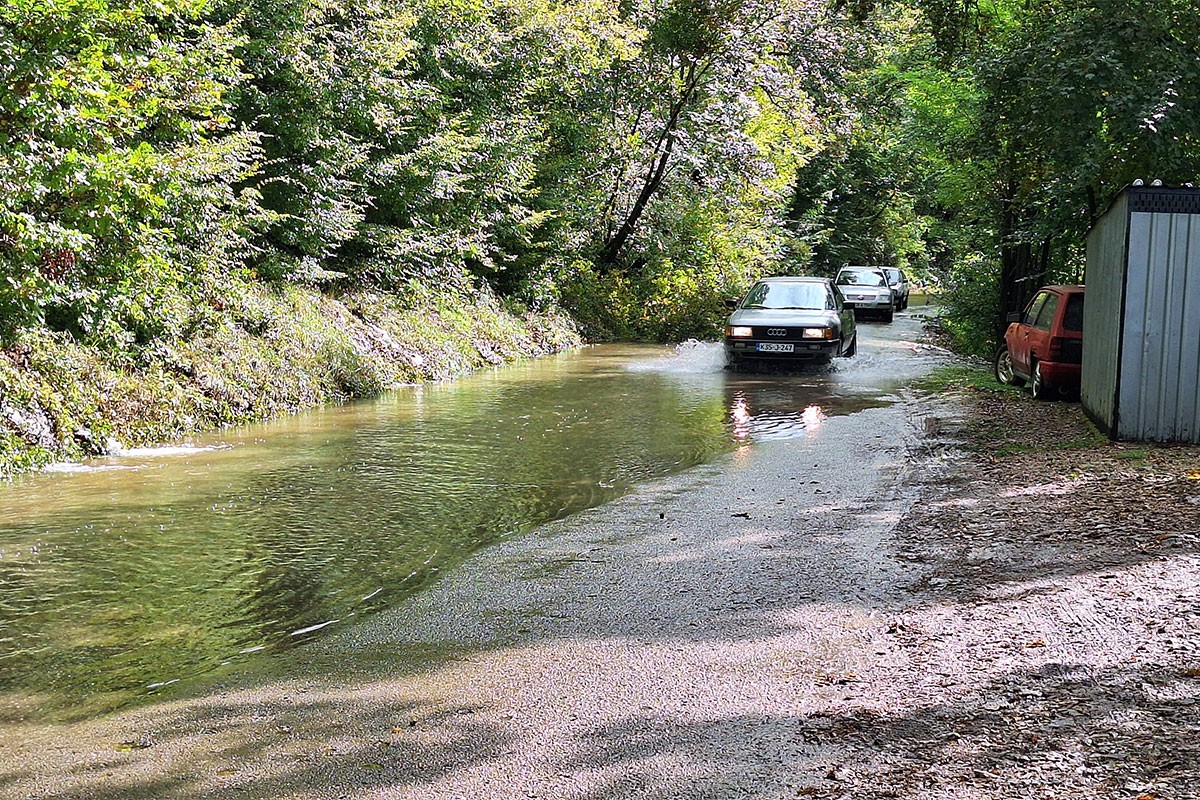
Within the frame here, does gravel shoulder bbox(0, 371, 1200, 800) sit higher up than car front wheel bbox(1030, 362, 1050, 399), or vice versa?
car front wheel bbox(1030, 362, 1050, 399)

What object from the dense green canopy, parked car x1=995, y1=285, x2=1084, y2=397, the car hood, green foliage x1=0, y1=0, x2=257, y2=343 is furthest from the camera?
the car hood

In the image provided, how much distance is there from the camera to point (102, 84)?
40.2ft

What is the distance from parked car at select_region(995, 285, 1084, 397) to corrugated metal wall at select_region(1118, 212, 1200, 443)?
3.13 meters

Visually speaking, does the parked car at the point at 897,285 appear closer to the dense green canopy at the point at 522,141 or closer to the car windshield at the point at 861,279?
the car windshield at the point at 861,279

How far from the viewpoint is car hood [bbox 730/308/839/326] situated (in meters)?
20.4

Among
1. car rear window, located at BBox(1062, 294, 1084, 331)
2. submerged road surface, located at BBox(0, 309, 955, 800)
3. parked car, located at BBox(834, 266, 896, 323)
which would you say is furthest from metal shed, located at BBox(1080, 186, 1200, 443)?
parked car, located at BBox(834, 266, 896, 323)

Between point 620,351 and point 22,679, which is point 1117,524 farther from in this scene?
point 620,351

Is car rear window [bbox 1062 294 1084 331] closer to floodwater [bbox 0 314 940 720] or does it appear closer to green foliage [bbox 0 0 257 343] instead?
floodwater [bbox 0 314 940 720]

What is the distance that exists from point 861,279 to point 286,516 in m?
32.8

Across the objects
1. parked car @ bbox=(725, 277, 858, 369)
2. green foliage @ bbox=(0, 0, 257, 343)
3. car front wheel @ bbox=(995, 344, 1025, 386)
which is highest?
green foliage @ bbox=(0, 0, 257, 343)

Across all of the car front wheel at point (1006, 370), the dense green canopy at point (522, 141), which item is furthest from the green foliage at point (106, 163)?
the car front wheel at point (1006, 370)

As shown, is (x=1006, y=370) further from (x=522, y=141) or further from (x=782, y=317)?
(x=522, y=141)

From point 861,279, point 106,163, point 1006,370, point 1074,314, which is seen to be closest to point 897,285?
point 861,279

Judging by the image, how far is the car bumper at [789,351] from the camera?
20.2 meters
